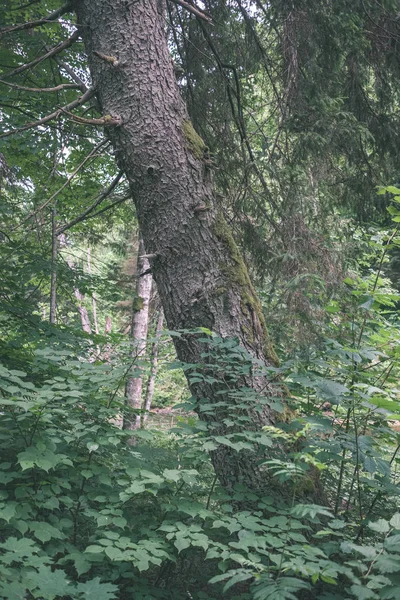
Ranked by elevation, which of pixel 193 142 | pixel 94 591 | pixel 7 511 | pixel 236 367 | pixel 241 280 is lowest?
pixel 94 591

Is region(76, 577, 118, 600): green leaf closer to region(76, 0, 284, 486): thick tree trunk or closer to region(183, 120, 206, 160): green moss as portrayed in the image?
region(76, 0, 284, 486): thick tree trunk

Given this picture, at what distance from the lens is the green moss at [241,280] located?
2.94 meters

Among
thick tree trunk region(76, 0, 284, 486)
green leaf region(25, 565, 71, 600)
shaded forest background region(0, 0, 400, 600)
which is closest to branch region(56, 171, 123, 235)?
shaded forest background region(0, 0, 400, 600)

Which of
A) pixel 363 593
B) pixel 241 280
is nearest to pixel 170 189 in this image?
pixel 241 280

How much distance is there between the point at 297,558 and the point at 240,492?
2.48 feet

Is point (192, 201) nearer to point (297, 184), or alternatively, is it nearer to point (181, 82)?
point (297, 184)

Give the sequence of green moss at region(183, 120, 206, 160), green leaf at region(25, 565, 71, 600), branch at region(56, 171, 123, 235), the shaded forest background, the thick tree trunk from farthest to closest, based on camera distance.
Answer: branch at region(56, 171, 123, 235) < green moss at region(183, 120, 206, 160) < the thick tree trunk < the shaded forest background < green leaf at region(25, 565, 71, 600)

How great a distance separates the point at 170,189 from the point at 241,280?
2.34ft

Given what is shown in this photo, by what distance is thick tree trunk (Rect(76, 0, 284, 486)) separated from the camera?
2.89 meters

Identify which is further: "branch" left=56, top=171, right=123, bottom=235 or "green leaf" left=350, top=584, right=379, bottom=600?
"branch" left=56, top=171, right=123, bottom=235

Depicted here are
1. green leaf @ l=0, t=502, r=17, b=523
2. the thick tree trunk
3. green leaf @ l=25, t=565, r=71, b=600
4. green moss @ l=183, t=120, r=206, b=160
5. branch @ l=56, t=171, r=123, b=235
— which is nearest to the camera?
green leaf @ l=25, t=565, r=71, b=600

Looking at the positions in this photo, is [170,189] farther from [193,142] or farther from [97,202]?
[97,202]

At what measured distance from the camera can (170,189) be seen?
116 inches

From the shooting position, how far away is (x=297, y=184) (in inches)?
169
